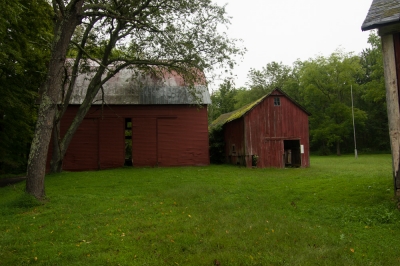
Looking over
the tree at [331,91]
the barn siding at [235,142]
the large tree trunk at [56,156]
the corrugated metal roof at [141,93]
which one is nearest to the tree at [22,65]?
the large tree trunk at [56,156]

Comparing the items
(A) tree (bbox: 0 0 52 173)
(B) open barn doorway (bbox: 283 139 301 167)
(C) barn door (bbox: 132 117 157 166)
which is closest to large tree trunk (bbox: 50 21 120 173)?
(A) tree (bbox: 0 0 52 173)

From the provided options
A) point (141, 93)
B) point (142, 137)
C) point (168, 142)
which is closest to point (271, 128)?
point (168, 142)

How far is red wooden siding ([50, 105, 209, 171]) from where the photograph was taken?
22.4m

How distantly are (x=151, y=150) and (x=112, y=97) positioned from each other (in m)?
4.90

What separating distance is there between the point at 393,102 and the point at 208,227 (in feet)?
19.3

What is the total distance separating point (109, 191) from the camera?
11.9 metres

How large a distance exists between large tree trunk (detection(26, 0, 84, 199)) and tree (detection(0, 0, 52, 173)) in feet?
13.0

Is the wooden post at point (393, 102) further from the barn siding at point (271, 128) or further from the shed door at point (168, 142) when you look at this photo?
the shed door at point (168, 142)

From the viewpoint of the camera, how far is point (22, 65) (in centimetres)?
1753

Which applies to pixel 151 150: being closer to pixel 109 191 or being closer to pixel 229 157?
pixel 229 157

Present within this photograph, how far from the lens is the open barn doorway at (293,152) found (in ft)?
79.6

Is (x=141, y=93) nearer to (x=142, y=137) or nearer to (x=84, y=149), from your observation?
(x=142, y=137)

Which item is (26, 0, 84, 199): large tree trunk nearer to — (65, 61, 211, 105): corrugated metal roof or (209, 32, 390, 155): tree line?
(65, 61, 211, 105): corrugated metal roof

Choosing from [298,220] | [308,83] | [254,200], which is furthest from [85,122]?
[308,83]
